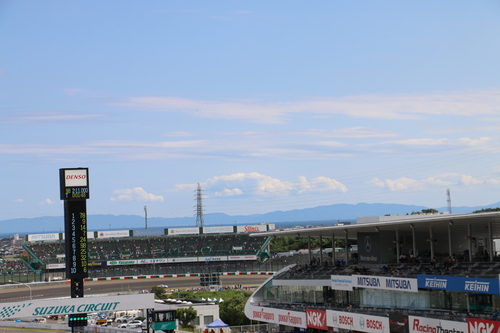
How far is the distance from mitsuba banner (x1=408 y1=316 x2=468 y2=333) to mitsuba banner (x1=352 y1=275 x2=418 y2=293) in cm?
214

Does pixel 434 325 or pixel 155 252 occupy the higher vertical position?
pixel 434 325

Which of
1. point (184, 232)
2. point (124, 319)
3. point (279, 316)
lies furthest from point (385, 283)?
point (184, 232)

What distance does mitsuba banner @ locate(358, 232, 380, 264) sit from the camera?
1773 inches

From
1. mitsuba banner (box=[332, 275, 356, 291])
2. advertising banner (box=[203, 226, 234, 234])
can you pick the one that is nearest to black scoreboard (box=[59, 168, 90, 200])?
mitsuba banner (box=[332, 275, 356, 291])

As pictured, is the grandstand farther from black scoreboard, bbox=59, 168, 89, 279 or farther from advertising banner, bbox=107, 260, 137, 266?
black scoreboard, bbox=59, 168, 89, 279

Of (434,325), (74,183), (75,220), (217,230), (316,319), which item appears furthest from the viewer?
(217,230)

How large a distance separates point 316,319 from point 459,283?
11.7 m

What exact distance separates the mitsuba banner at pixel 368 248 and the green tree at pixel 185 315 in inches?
760

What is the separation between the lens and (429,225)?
39469mm

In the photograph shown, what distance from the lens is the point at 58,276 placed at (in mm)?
113625

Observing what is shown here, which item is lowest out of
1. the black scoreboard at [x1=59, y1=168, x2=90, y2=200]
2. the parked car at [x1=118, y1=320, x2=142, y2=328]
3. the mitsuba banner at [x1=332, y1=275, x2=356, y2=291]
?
the parked car at [x1=118, y1=320, x2=142, y2=328]

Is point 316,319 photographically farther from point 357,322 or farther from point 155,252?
point 155,252

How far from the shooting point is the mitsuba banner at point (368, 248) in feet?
148

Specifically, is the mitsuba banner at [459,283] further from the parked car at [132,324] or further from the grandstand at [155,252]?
the grandstand at [155,252]
